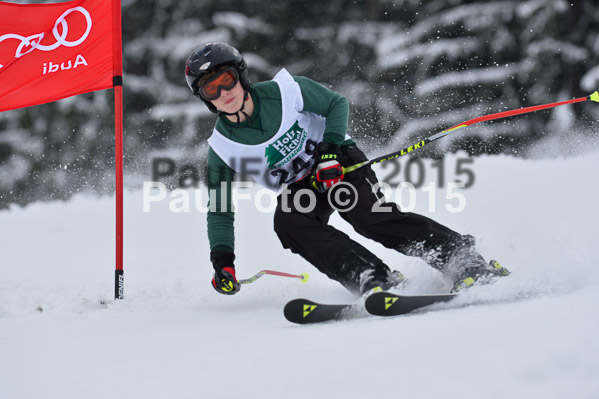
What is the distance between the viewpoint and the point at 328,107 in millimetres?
3297

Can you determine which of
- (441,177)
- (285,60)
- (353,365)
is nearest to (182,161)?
(285,60)

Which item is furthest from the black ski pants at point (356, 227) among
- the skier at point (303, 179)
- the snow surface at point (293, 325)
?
the snow surface at point (293, 325)

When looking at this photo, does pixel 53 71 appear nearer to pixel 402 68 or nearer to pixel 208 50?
pixel 208 50

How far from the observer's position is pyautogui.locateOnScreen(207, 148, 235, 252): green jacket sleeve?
10.7 ft

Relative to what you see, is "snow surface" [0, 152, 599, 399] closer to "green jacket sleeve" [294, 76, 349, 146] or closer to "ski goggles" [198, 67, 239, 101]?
"green jacket sleeve" [294, 76, 349, 146]

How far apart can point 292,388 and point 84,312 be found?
7.13 ft

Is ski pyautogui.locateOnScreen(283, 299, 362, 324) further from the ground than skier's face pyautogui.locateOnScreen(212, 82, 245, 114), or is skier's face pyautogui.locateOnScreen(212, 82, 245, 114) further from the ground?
skier's face pyautogui.locateOnScreen(212, 82, 245, 114)

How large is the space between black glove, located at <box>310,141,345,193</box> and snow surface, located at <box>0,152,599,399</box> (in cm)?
68

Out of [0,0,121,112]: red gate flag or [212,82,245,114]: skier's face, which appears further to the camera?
[0,0,121,112]: red gate flag

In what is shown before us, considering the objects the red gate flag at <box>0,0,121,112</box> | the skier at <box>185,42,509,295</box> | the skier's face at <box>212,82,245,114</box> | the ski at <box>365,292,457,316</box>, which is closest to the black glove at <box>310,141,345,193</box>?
the skier at <box>185,42,509,295</box>

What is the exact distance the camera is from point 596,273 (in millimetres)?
2562

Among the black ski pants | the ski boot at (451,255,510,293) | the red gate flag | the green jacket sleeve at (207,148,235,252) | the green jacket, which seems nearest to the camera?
the ski boot at (451,255,510,293)

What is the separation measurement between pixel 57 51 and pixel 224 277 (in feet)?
6.83

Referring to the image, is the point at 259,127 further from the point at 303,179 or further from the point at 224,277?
the point at 224,277
